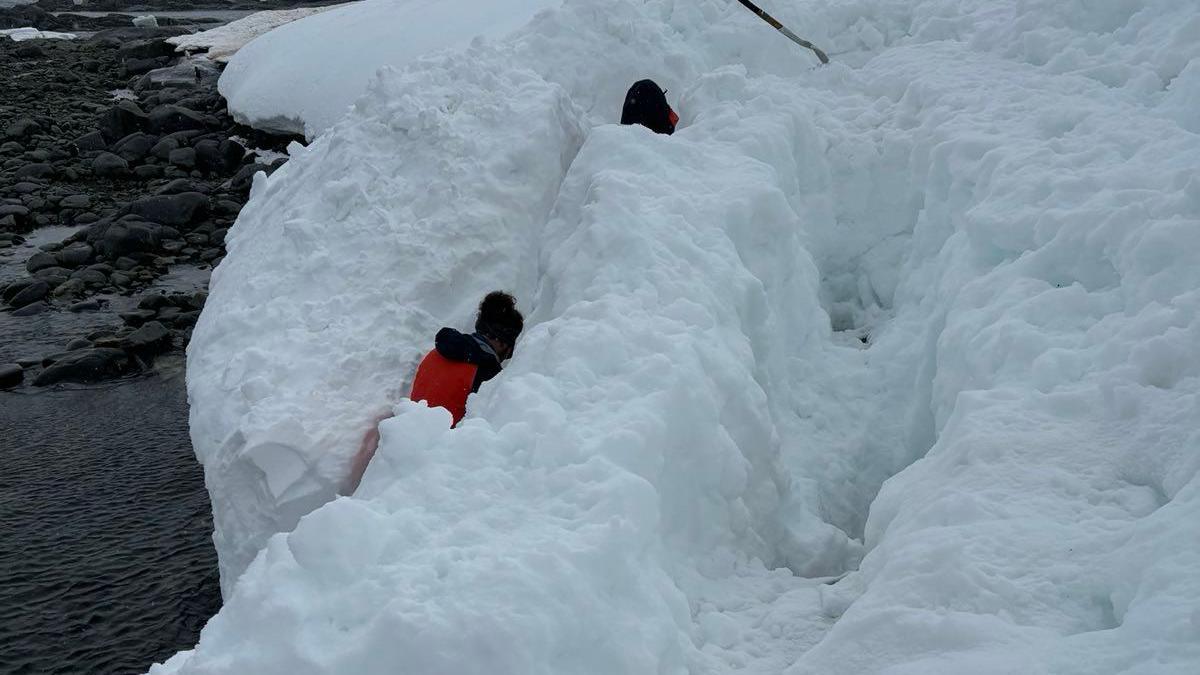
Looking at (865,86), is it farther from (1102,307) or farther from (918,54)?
(1102,307)

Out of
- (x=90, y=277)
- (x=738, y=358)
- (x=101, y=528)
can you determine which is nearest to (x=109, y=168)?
(x=90, y=277)

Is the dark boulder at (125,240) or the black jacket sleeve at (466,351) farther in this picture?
the dark boulder at (125,240)

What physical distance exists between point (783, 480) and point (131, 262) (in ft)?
35.4

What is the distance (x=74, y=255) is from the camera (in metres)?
13.5

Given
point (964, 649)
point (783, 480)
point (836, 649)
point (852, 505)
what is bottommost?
point (852, 505)

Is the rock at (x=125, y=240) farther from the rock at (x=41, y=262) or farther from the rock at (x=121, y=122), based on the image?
the rock at (x=121, y=122)

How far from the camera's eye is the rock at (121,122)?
1909cm

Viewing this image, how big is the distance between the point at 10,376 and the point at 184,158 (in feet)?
25.2

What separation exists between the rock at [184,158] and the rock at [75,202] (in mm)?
1653

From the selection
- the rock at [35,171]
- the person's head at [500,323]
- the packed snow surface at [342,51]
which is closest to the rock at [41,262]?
the packed snow surface at [342,51]

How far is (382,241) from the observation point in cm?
678

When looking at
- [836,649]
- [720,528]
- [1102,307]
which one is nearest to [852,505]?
[720,528]

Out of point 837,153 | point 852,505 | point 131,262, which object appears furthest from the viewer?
point 131,262

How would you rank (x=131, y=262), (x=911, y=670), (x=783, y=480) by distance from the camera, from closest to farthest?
(x=911, y=670), (x=783, y=480), (x=131, y=262)
